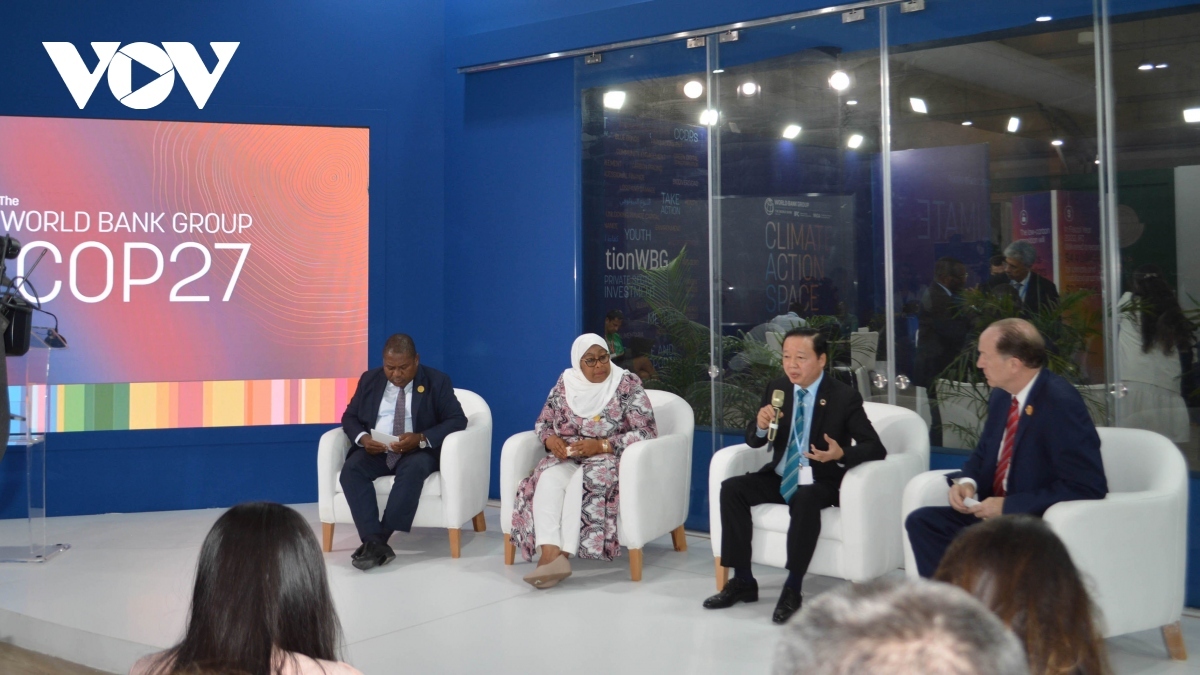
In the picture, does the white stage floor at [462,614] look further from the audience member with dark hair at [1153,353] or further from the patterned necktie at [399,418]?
the audience member with dark hair at [1153,353]

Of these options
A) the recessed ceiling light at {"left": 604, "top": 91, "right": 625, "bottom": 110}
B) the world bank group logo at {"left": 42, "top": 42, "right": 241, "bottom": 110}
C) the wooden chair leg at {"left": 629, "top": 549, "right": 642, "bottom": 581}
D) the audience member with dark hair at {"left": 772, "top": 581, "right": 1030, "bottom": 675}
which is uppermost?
the world bank group logo at {"left": 42, "top": 42, "right": 241, "bottom": 110}

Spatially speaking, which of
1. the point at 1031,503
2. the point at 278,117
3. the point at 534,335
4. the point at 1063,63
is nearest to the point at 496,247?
the point at 534,335

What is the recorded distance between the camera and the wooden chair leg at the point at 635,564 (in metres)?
4.87

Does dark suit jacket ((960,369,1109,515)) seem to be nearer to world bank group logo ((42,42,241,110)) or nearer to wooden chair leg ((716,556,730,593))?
wooden chair leg ((716,556,730,593))

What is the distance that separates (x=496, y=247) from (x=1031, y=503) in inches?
159

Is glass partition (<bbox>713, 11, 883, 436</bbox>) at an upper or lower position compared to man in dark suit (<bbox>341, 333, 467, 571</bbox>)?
upper

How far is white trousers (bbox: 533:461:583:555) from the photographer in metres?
4.84

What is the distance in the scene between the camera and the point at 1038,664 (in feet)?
4.21

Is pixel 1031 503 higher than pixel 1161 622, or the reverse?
pixel 1031 503

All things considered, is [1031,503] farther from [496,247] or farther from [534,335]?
[496,247]

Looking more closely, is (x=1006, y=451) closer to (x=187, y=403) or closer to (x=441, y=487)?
(x=441, y=487)

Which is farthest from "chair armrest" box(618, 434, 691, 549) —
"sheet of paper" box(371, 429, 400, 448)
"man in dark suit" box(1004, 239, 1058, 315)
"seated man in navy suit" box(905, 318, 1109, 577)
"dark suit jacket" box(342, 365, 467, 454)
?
"man in dark suit" box(1004, 239, 1058, 315)

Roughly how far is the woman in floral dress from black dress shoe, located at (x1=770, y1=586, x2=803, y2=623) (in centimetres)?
95

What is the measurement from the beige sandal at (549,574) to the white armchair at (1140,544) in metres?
1.58
